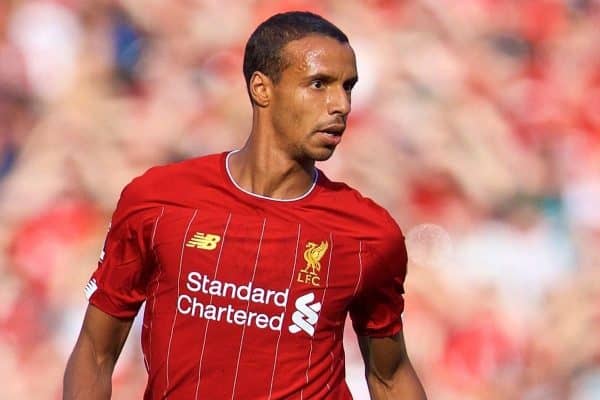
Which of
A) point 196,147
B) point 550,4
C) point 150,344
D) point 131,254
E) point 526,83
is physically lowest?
point 150,344

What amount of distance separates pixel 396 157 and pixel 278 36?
241cm

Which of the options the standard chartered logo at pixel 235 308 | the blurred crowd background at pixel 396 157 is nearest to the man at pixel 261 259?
the standard chartered logo at pixel 235 308

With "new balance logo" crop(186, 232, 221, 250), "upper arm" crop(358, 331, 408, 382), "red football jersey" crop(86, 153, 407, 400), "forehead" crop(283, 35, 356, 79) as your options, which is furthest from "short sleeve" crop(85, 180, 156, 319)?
"upper arm" crop(358, 331, 408, 382)

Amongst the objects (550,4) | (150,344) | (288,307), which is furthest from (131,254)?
(550,4)

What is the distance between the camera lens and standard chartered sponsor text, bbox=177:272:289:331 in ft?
9.23

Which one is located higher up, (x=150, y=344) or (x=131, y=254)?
(x=131, y=254)

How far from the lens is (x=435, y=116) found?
5.42 m

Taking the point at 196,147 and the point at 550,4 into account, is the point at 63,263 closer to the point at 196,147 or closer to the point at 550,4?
the point at 196,147

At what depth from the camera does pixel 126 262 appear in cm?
294

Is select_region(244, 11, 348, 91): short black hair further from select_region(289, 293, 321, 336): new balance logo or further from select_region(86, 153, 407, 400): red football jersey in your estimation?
select_region(289, 293, 321, 336): new balance logo

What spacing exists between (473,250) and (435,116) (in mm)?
624

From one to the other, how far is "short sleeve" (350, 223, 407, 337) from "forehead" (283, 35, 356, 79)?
429mm

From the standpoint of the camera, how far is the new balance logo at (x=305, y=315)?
2.84 meters

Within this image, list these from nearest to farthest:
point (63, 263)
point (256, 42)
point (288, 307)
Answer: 1. point (288, 307)
2. point (256, 42)
3. point (63, 263)
